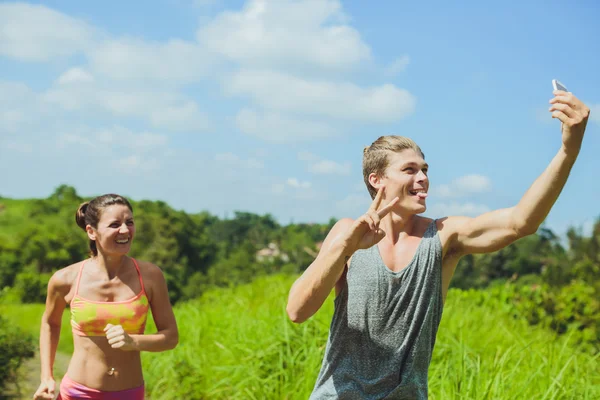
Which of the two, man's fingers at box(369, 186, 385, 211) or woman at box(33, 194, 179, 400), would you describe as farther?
woman at box(33, 194, 179, 400)

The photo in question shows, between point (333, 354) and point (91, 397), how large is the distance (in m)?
1.45

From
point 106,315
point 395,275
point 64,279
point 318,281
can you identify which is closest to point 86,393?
point 106,315

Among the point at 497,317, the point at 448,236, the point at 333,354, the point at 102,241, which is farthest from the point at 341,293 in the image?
the point at 497,317

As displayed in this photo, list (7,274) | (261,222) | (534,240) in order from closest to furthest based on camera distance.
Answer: (7,274) → (534,240) → (261,222)

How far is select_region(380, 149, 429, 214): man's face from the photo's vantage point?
2.48 m

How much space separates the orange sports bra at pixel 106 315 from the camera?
11.1 ft

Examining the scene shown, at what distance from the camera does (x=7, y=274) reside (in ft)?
67.8

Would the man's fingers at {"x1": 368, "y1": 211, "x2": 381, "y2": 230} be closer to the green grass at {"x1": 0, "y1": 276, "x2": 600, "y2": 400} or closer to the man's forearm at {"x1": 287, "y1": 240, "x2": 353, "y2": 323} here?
the man's forearm at {"x1": 287, "y1": 240, "x2": 353, "y2": 323}

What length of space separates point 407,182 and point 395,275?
339mm

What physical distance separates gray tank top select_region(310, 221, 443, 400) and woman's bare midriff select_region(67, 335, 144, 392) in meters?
1.27

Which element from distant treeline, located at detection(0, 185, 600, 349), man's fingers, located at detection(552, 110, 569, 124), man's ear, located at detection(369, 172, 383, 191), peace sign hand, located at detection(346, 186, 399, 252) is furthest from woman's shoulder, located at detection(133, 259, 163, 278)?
distant treeline, located at detection(0, 185, 600, 349)

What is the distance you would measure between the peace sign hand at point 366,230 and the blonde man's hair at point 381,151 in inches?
11.0

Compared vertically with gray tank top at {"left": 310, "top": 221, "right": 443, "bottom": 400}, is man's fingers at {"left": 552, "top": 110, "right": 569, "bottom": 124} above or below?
above

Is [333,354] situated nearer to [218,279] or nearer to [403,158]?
[403,158]
